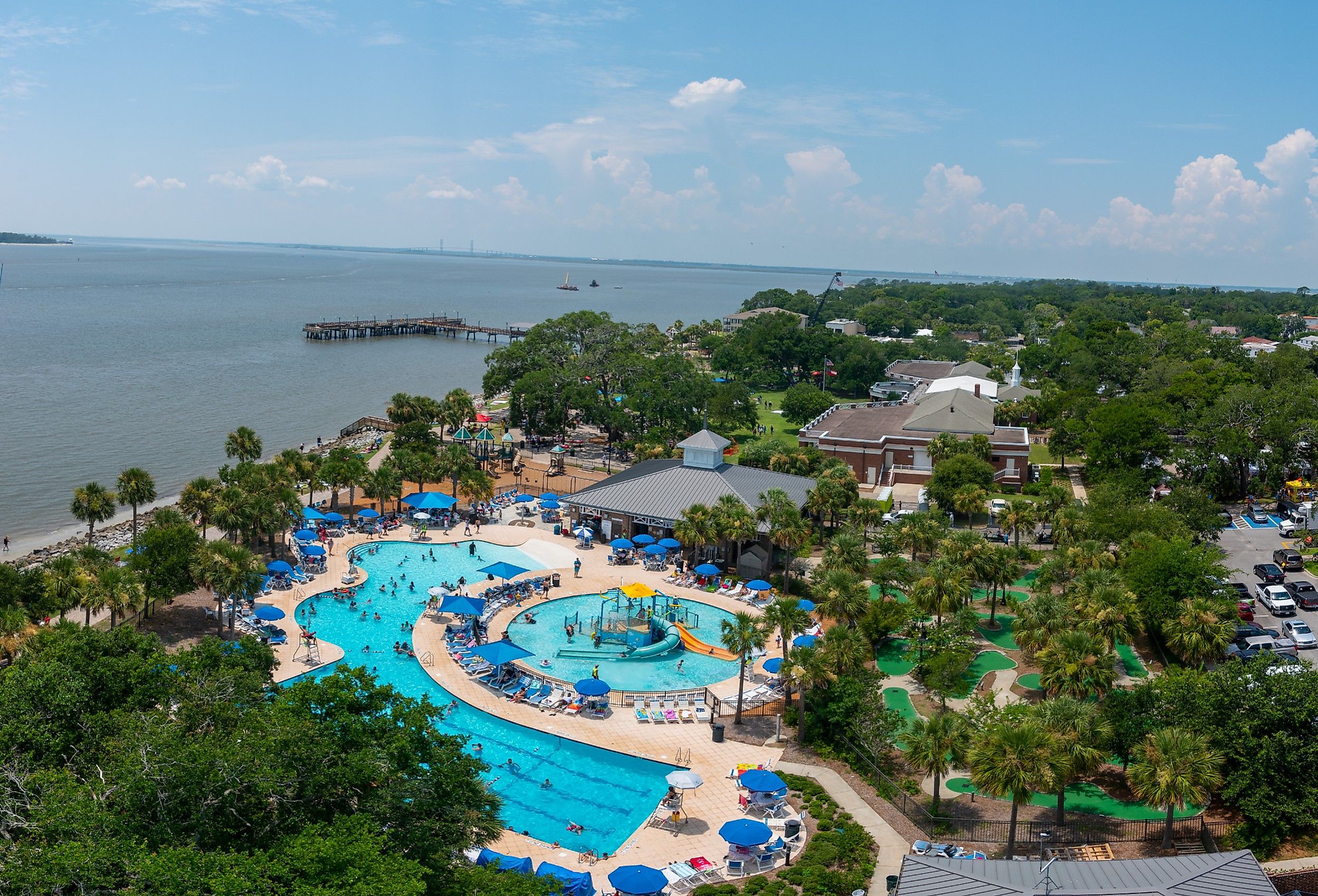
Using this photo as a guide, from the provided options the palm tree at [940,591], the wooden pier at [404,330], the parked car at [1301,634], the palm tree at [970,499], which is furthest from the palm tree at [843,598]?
the wooden pier at [404,330]

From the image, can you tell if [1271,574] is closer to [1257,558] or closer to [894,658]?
[1257,558]

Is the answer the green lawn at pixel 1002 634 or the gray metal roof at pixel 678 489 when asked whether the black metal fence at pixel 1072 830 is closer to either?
the green lawn at pixel 1002 634

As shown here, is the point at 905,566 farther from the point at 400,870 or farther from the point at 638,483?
the point at 400,870

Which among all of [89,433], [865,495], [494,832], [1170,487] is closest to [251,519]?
[494,832]

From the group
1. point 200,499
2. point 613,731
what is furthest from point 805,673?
point 200,499

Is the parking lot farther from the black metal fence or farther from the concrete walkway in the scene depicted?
the concrete walkway

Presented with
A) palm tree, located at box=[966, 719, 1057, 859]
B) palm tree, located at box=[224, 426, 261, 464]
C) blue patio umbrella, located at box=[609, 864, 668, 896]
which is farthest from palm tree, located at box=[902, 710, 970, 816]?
palm tree, located at box=[224, 426, 261, 464]
